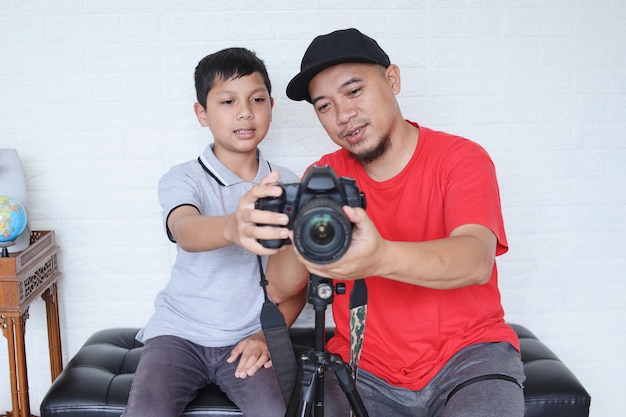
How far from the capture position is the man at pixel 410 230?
1.52 metres

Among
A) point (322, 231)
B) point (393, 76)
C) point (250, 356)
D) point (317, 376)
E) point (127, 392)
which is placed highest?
point (393, 76)

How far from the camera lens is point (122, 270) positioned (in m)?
2.35

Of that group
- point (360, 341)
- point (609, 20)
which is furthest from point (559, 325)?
point (360, 341)

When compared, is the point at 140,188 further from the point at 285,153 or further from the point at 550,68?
the point at 550,68

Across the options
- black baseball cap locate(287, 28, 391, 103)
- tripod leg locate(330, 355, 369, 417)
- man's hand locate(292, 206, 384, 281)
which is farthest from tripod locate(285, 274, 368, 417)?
black baseball cap locate(287, 28, 391, 103)

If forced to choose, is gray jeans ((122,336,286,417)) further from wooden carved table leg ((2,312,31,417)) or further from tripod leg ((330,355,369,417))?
wooden carved table leg ((2,312,31,417))

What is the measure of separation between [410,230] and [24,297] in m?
1.17

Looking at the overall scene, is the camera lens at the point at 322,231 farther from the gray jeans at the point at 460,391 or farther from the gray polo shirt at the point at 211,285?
the gray polo shirt at the point at 211,285

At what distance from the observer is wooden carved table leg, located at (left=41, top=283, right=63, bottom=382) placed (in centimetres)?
224

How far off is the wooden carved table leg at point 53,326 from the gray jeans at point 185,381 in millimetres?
633

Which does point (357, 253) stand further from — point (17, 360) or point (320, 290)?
point (17, 360)

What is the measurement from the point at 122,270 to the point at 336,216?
1.46 m

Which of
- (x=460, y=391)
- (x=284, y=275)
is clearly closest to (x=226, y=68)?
(x=284, y=275)

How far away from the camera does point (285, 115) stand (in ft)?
7.50
